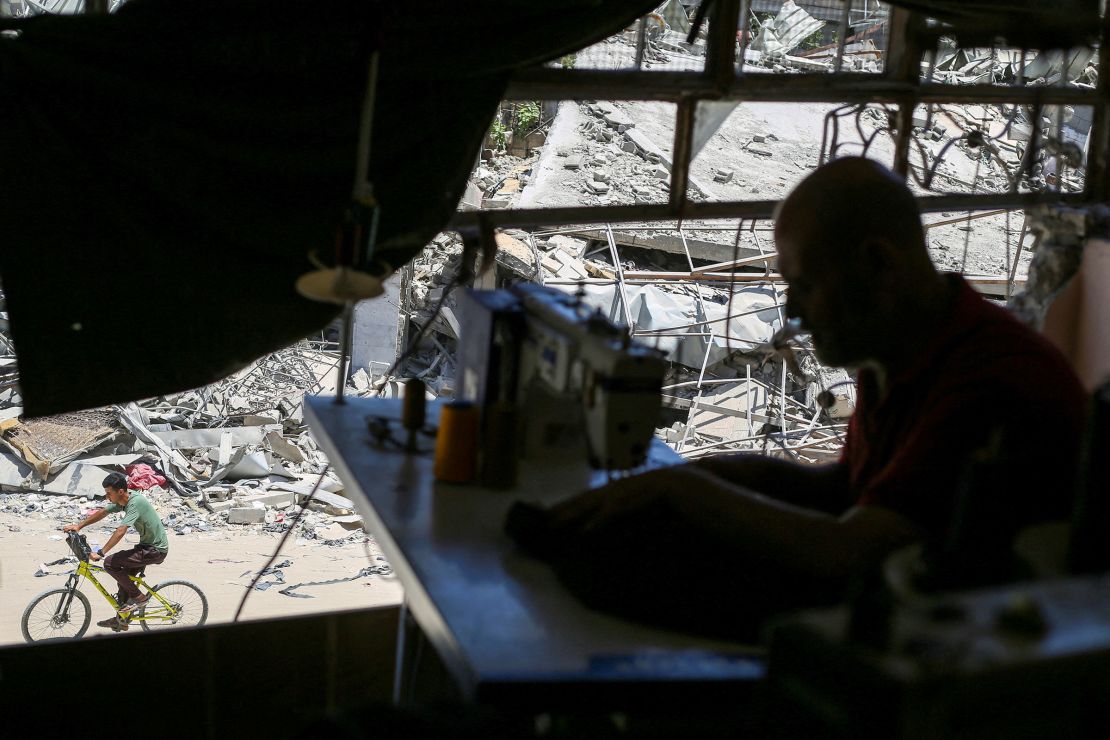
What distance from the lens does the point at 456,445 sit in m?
1.98

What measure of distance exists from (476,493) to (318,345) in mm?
12070

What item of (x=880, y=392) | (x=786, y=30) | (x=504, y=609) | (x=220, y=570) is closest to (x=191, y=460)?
(x=220, y=570)

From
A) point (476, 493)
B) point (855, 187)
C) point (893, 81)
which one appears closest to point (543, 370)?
point (476, 493)

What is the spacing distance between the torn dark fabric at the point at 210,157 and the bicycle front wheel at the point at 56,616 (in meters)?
5.24

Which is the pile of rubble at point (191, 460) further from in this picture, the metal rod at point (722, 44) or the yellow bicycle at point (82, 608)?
the metal rod at point (722, 44)

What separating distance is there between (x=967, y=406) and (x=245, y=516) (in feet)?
31.2

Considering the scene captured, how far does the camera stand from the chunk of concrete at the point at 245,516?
10.2 meters

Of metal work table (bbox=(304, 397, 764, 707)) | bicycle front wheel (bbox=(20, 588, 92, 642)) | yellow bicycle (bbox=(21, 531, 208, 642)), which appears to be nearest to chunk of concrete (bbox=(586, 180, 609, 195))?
yellow bicycle (bbox=(21, 531, 208, 642))

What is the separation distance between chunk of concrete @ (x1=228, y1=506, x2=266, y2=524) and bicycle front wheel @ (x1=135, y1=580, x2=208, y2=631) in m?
2.15

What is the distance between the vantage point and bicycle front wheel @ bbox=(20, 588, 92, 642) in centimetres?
711

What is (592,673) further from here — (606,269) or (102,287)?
(606,269)

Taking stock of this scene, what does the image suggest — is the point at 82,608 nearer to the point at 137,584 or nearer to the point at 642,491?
the point at 137,584

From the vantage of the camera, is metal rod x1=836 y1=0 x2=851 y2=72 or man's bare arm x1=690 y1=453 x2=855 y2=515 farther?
metal rod x1=836 y1=0 x2=851 y2=72

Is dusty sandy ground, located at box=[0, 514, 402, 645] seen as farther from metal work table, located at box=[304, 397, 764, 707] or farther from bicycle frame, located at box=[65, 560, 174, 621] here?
metal work table, located at box=[304, 397, 764, 707]
